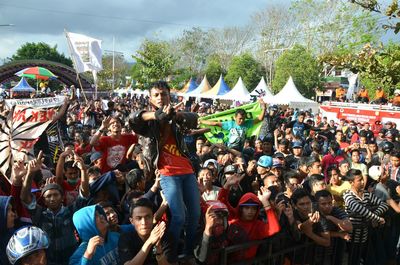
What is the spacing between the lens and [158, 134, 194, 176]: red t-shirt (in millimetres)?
A: 3209

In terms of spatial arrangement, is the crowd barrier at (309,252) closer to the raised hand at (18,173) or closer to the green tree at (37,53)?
the raised hand at (18,173)

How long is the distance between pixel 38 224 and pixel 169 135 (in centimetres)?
134

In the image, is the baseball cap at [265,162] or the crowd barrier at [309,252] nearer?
the crowd barrier at [309,252]

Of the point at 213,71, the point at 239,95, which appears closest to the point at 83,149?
the point at 239,95

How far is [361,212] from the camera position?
4820 mm

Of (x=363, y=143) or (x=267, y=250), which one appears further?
(x=363, y=143)

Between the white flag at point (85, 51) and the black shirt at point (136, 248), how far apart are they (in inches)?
284

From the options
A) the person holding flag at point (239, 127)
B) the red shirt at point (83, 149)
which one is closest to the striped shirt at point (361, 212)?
the person holding flag at point (239, 127)

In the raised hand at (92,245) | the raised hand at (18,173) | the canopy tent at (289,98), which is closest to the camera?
the raised hand at (92,245)

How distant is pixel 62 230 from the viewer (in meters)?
3.49

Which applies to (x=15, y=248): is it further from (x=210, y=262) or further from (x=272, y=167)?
(x=272, y=167)

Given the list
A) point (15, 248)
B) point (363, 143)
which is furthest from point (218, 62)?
point (15, 248)

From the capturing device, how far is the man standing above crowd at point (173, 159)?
3.13 metres

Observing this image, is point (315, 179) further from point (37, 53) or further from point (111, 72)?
point (37, 53)
